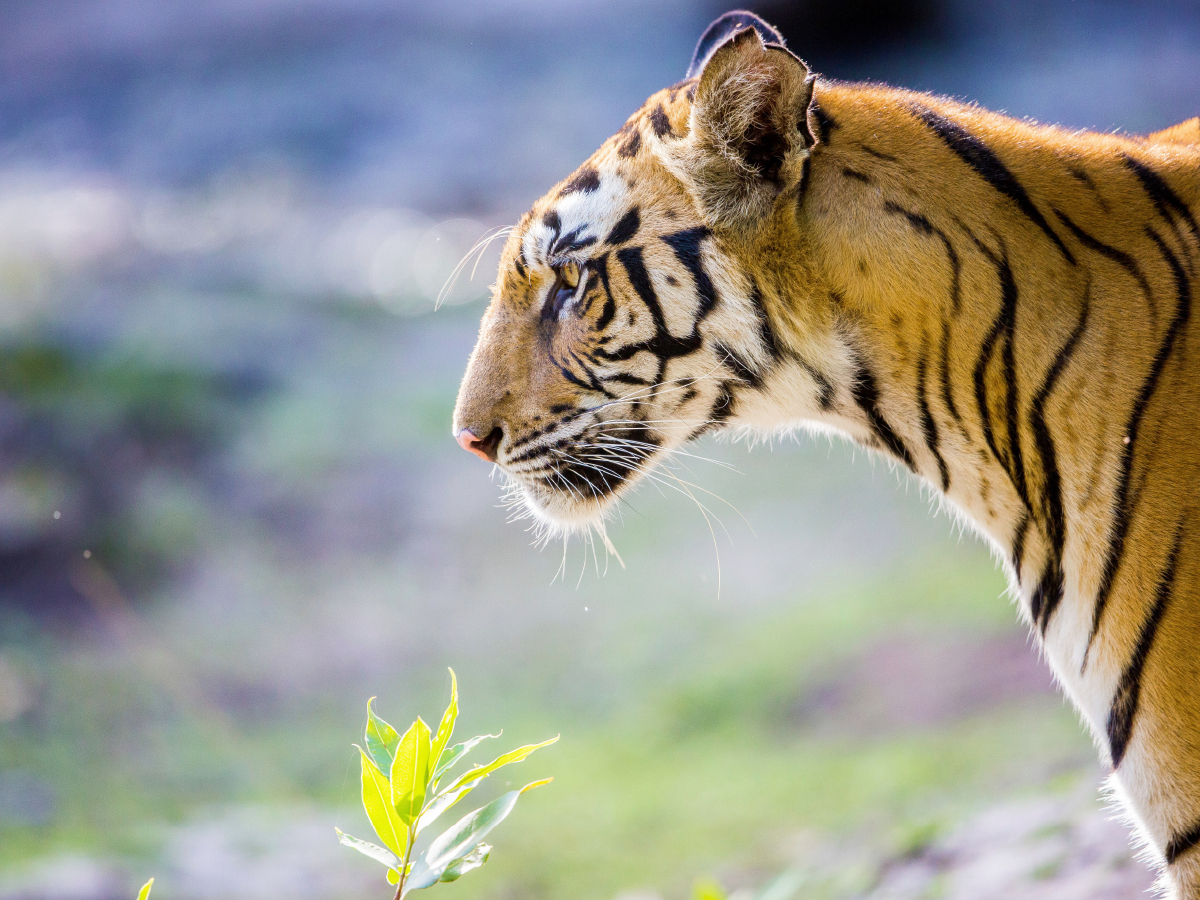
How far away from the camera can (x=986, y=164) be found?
4.11ft

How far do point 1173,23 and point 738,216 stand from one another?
8863mm

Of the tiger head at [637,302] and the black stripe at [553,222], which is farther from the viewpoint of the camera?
the black stripe at [553,222]

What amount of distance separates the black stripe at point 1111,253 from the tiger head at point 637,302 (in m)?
0.33

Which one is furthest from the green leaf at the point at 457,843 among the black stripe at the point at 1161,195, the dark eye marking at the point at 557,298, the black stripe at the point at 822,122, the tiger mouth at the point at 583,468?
the black stripe at the point at 1161,195

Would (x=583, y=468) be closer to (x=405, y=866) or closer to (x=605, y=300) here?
(x=605, y=300)

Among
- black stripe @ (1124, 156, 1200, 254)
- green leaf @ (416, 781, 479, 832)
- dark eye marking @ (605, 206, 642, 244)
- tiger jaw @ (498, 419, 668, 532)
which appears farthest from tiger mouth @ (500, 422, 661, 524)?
black stripe @ (1124, 156, 1200, 254)

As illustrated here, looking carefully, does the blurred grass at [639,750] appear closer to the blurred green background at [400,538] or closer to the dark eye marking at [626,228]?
the blurred green background at [400,538]

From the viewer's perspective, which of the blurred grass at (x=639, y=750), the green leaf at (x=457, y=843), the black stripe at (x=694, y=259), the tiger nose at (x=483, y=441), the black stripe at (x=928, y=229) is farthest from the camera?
the blurred grass at (x=639, y=750)

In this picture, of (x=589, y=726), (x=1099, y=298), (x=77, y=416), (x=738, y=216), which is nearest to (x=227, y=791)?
(x=589, y=726)

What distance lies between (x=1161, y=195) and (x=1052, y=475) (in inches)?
14.4

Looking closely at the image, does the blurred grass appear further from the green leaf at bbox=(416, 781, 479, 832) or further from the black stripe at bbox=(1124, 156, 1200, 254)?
the green leaf at bbox=(416, 781, 479, 832)

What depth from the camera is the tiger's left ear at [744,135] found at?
3.77 feet

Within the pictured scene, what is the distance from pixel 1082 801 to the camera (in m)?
2.03

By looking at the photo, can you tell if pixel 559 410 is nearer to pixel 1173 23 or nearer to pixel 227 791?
pixel 227 791
